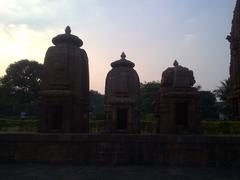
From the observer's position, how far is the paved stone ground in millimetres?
7258

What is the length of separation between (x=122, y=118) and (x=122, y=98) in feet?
3.20

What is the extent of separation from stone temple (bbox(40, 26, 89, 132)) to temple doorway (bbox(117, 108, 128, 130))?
1.37 meters

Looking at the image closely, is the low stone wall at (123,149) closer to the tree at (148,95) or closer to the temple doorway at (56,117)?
the temple doorway at (56,117)

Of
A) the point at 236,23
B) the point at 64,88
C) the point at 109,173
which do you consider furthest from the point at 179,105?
the point at 109,173

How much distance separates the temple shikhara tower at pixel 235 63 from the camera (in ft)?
43.1

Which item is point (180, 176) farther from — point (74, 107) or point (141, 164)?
point (74, 107)

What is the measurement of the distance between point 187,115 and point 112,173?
493 centimetres

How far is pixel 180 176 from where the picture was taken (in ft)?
24.7

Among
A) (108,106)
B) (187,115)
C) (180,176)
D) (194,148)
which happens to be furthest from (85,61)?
(180,176)

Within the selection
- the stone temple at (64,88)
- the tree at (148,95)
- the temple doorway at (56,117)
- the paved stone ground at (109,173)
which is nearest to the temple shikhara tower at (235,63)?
the paved stone ground at (109,173)

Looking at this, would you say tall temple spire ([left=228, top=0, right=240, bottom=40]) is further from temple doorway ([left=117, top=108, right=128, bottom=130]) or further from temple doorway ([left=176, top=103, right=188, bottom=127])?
temple doorway ([left=117, top=108, right=128, bottom=130])

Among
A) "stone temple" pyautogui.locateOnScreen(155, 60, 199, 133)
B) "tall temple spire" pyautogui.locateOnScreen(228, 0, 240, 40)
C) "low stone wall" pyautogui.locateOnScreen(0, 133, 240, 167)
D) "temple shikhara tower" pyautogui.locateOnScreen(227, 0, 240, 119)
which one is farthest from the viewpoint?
"tall temple spire" pyautogui.locateOnScreen(228, 0, 240, 40)

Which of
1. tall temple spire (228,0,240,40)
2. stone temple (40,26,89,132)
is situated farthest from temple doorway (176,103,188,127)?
tall temple spire (228,0,240,40)

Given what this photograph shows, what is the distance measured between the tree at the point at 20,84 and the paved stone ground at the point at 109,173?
88.3 ft
